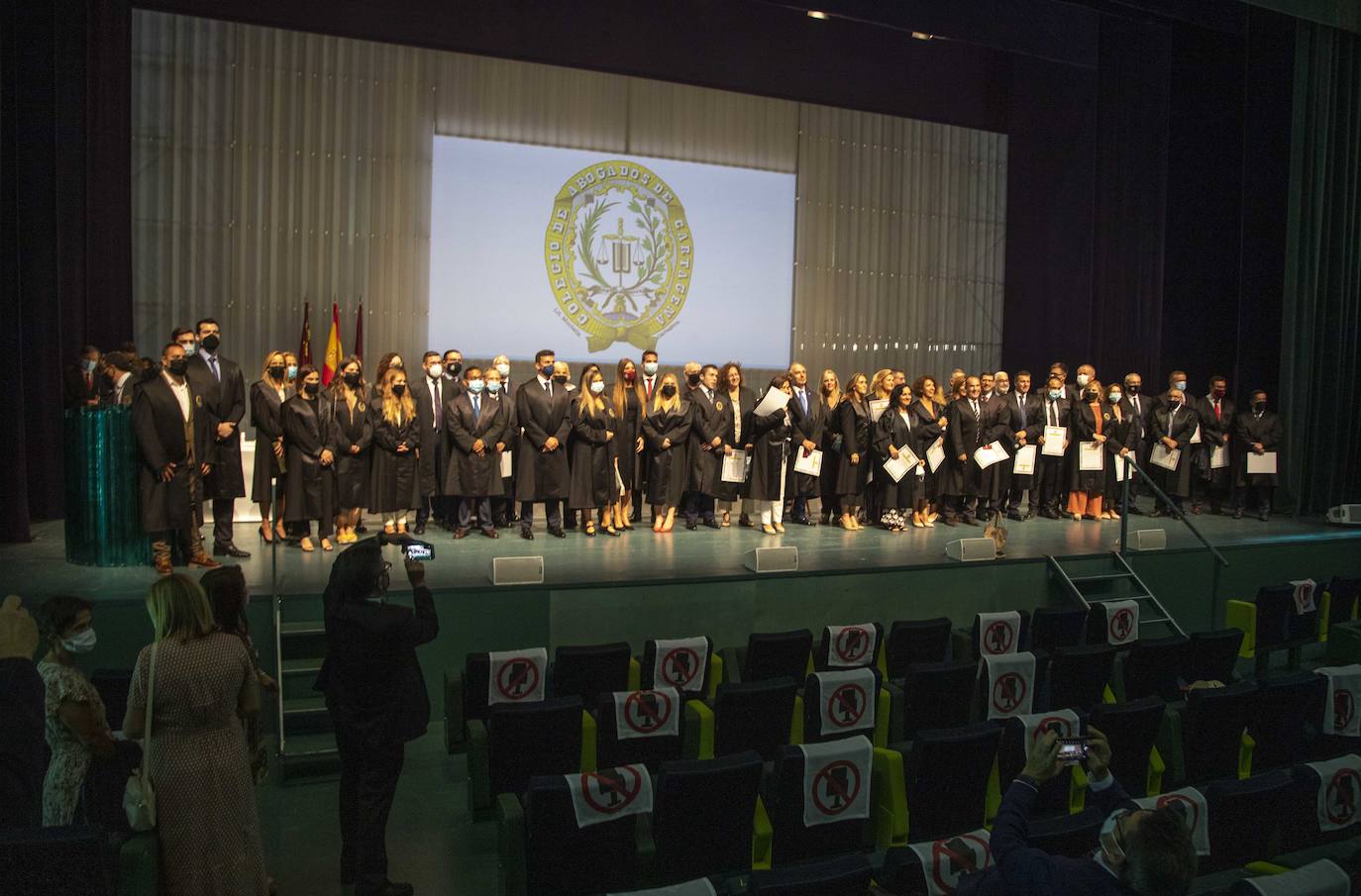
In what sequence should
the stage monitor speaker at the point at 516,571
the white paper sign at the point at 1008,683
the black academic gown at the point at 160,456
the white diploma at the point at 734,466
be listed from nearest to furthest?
the white paper sign at the point at 1008,683 → the stage monitor speaker at the point at 516,571 → the black academic gown at the point at 160,456 → the white diploma at the point at 734,466

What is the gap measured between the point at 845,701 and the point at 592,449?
4.67m

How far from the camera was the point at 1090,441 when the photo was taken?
11359 millimetres

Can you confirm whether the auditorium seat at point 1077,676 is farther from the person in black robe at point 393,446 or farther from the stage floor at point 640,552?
the person in black robe at point 393,446

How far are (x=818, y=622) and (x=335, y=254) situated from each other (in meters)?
7.09

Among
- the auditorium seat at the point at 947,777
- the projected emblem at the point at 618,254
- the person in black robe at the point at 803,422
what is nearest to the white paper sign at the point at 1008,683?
the auditorium seat at the point at 947,777

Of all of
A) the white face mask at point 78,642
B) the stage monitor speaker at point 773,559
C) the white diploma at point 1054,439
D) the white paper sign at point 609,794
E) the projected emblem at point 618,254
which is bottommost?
the white paper sign at point 609,794

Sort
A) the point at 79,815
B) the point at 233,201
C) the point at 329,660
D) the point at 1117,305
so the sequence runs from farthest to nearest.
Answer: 1. the point at 1117,305
2. the point at 233,201
3. the point at 329,660
4. the point at 79,815

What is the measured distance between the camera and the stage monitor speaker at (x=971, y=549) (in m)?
8.52

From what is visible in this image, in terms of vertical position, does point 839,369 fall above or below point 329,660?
above

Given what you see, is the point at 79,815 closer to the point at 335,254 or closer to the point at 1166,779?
the point at 1166,779

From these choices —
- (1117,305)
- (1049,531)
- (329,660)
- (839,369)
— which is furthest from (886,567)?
(1117,305)

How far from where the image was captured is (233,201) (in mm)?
11781

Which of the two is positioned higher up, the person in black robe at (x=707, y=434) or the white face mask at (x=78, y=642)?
the person in black robe at (x=707, y=434)

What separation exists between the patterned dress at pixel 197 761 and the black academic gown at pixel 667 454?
633 centimetres
